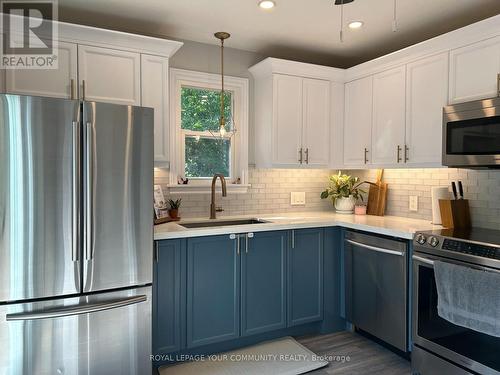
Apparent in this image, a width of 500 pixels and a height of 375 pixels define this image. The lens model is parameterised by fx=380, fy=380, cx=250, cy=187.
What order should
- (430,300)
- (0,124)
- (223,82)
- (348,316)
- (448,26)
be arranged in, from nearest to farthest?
1. (0,124)
2. (430,300)
3. (448,26)
4. (348,316)
5. (223,82)

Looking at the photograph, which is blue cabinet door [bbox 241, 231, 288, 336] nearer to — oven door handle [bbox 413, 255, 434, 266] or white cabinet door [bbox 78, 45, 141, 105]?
oven door handle [bbox 413, 255, 434, 266]

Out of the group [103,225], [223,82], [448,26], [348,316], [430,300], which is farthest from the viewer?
[223,82]

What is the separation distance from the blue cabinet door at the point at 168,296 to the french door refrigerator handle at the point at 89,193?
509 millimetres

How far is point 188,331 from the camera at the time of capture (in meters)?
2.60

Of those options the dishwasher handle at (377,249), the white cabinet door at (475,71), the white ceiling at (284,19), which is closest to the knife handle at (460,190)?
the white cabinet door at (475,71)

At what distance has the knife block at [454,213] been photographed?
8.95ft

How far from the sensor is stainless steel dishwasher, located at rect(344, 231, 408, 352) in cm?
258

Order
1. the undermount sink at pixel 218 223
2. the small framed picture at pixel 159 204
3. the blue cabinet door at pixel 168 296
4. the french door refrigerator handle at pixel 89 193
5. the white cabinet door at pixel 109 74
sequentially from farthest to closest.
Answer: the undermount sink at pixel 218 223 < the small framed picture at pixel 159 204 < the white cabinet door at pixel 109 74 < the blue cabinet door at pixel 168 296 < the french door refrigerator handle at pixel 89 193

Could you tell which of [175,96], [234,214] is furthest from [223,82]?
[234,214]

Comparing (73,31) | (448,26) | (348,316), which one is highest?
(448,26)

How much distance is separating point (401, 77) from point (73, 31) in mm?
2417

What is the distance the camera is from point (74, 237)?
78.2 inches

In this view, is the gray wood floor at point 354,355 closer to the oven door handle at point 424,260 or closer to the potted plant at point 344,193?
the oven door handle at point 424,260

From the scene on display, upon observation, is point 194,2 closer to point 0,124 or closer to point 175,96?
point 175,96
